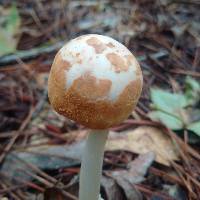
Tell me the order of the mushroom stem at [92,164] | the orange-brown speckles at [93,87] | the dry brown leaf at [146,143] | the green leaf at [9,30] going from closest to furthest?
the orange-brown speckles at [93,87], the mushroom stem at [92,164], the dry brown leaf at [146,143], the green leaf at [9,30]

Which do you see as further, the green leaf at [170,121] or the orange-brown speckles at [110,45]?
the green leaf at [170,121]

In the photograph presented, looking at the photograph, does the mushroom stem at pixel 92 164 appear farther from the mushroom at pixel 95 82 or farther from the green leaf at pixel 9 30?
the green leaf at pixel 9 30

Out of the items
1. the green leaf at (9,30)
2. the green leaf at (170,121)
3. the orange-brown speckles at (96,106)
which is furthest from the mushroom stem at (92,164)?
the green leaf at (9,30)

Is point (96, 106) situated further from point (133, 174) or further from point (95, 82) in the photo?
point (133, 174)

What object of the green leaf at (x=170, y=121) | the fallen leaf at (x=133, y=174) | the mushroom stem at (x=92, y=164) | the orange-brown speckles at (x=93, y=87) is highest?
the orange-brown speckles at (x=93, y=87)

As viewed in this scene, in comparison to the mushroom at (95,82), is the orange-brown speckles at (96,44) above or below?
above

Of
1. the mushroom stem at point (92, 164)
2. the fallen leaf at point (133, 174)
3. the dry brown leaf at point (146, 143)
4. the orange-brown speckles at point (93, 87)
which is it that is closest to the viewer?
the orange-brown speckles at point (93, 87)

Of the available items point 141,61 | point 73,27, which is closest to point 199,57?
point 141,61

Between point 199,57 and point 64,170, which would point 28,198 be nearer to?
point 64,170

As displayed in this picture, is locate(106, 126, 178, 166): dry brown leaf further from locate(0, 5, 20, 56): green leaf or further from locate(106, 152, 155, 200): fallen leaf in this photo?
locate(0, 5, 20, 56): green leaf
